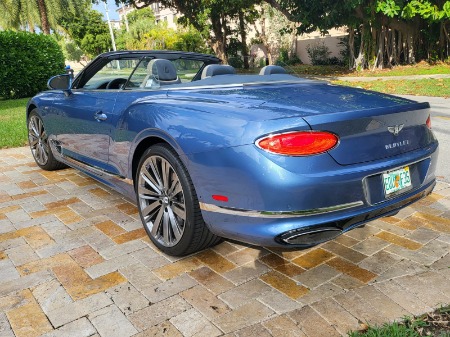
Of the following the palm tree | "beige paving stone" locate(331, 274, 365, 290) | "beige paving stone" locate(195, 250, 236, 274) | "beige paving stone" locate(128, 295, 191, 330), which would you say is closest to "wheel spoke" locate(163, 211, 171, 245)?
"beige paving stone" locate(195, 250, 236, 274)

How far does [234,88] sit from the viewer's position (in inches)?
113

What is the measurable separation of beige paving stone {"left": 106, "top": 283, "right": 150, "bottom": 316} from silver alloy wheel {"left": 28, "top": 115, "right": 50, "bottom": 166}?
9.81 feet

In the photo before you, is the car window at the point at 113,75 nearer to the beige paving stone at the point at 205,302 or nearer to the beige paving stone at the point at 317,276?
the beige paving stone at the point at 205,302

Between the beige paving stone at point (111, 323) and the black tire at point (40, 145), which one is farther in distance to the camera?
the black tire at point (40, 145)

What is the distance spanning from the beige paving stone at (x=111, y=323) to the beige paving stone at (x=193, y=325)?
0.74ft

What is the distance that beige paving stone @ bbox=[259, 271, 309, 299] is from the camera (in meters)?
2.29

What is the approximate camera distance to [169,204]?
8.89 feet

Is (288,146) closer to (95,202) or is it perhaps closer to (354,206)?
(354,206)

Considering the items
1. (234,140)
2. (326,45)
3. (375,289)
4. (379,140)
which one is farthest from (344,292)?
(326,45)

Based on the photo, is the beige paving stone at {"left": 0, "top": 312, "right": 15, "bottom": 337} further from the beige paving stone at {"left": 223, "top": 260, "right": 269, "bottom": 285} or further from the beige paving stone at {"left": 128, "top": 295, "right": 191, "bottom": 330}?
the beige paving stone at {"left": 223, "top": 260, "right": 269, "bottom": 285}

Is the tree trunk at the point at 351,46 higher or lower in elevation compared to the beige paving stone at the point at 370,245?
higher

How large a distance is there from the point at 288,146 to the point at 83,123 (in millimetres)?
2279

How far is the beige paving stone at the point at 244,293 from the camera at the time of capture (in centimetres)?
223

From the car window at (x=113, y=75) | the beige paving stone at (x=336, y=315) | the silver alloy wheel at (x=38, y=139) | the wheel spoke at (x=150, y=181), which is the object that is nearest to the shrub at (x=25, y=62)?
the silver alloy wheel at (x=38, y=139)
